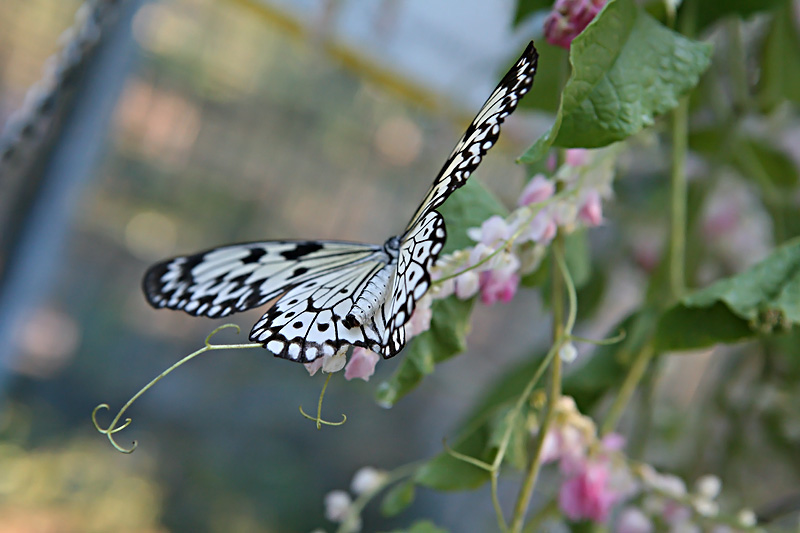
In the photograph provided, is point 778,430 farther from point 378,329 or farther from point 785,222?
point 378,329

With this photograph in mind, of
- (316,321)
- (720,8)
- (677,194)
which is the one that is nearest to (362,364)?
(316,321)

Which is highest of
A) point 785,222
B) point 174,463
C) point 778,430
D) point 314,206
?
point 785,222

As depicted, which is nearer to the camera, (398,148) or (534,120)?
(534,120)

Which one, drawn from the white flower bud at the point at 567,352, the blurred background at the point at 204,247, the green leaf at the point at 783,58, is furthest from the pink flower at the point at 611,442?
the blurred background at the point at 204,247

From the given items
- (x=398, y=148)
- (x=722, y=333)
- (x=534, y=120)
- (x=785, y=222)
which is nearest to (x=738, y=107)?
(x=785, y=222)

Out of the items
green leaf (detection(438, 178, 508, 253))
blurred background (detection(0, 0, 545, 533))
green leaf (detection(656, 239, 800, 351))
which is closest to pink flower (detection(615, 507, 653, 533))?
green leaf (detection(656, 239, 800, 351))

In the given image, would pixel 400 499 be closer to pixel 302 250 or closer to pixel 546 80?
pixel 302 250

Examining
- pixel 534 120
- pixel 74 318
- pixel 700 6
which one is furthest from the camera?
pixel 74 318
